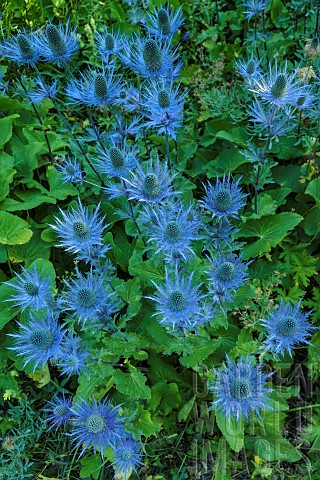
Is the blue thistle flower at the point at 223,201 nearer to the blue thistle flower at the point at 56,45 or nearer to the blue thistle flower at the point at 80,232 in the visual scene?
the blue thistle flower at the point at 80,232

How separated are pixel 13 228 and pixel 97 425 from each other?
1188 mm

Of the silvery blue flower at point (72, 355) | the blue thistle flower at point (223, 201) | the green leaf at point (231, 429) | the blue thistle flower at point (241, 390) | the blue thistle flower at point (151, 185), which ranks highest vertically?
the blue thistle flower at point (151, 185)

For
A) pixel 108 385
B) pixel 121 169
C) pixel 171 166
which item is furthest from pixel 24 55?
pixel 108 385

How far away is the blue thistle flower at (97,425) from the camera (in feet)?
6.58

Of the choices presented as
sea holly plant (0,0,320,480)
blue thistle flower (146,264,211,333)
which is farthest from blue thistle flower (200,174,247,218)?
blue thistle flower (146,264,211,333)

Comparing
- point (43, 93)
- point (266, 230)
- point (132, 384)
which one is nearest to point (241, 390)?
point (132, 384)

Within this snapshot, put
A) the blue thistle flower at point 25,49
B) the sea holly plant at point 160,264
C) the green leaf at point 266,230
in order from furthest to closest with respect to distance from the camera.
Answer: the green leaf at point 266,230, the blue thistle flower at point 25,49, the sea holly plant at point 160,264

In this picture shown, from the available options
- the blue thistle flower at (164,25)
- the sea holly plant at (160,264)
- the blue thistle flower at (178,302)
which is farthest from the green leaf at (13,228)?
the blue thistle flower at (164,25)

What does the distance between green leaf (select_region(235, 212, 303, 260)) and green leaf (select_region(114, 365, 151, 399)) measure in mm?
806

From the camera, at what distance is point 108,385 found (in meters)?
2.46

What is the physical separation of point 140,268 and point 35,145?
1.09 metres

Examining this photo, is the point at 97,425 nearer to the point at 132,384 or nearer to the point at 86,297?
the point at 132,384

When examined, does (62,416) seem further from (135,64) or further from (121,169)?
(135,64)

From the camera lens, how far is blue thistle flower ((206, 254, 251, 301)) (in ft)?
6.59
